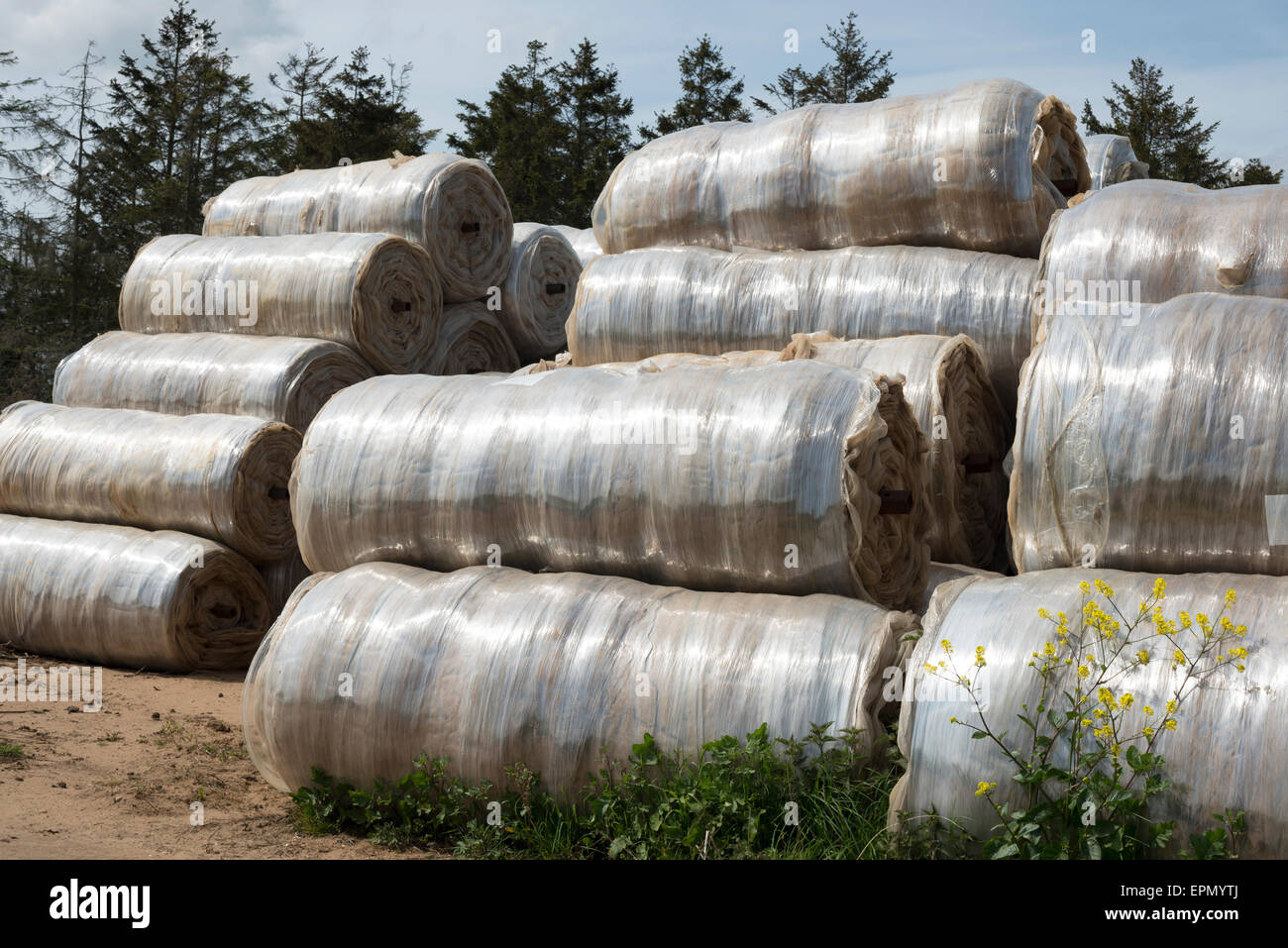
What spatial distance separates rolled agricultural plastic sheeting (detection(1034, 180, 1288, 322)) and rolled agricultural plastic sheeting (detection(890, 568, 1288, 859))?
4.65 feet

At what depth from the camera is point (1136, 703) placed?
4082 mm

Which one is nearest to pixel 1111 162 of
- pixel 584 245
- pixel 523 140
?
pixel 584 245

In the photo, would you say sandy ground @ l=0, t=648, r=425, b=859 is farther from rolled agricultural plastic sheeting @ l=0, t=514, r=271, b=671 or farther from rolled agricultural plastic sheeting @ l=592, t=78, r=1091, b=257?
rolled agricultural plastic sheeting @ l=592, t=78, r=1091, b=257

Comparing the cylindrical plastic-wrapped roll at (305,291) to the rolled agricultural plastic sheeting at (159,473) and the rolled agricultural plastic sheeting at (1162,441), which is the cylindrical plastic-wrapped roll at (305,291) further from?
the rolled agricultural plastic sheeting at (1162,441)

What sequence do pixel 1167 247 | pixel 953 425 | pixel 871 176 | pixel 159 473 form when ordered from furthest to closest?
pixel 159 473
pixel 871 176
pixel 953 425
pixel 1167 247

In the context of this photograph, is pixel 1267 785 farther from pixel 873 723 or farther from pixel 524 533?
pixel 524 533

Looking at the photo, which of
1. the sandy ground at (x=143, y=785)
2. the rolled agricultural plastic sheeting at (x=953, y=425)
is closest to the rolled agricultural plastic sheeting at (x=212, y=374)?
the sandy ground at (x=143, y=785)

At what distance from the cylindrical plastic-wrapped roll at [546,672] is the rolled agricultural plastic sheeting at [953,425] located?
1370 mm

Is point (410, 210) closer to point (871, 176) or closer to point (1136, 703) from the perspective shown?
point (871, 176)

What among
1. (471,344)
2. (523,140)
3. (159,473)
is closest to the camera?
(159,473)

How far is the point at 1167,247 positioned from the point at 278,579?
6535 mm

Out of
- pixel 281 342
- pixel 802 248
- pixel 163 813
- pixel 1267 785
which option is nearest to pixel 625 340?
pixel 802 248

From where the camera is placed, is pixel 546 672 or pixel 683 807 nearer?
pixel 683 807
